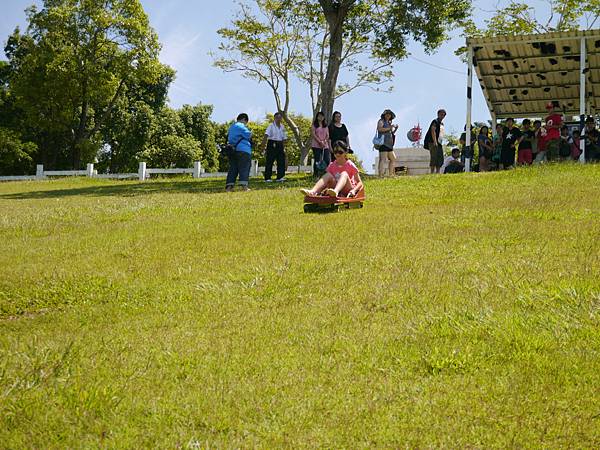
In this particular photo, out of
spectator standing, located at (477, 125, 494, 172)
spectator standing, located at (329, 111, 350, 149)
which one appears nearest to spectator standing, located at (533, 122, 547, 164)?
spectator standing, located at (477, 125, 494, 172)

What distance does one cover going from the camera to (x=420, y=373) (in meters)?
4.53

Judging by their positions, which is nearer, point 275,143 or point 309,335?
point 309,335

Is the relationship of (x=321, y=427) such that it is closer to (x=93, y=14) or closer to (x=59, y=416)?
(x=59, y=416)

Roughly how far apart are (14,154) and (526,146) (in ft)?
118

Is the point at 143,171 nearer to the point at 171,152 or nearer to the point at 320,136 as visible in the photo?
the point at 320,136

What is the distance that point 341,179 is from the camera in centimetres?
1204

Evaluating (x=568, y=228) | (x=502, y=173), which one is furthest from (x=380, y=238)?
(x=502, y=173)

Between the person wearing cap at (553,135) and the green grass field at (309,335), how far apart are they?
9.10 m

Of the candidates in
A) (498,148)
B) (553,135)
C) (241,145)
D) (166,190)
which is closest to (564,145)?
(553,135)

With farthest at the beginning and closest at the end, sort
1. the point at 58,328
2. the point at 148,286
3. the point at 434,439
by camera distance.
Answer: the point at 148,286 < the point at 58,328 < the point at 434,439

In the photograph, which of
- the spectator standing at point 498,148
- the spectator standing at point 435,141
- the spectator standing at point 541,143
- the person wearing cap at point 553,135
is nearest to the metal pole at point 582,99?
the person wearing cap at point 553,135

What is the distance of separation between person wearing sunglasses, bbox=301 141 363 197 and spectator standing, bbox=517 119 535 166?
8.32 metres

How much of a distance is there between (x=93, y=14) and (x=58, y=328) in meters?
39.9

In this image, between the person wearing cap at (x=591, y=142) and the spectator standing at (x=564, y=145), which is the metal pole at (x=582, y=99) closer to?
the person wearing cap at (x=591, y=142)
